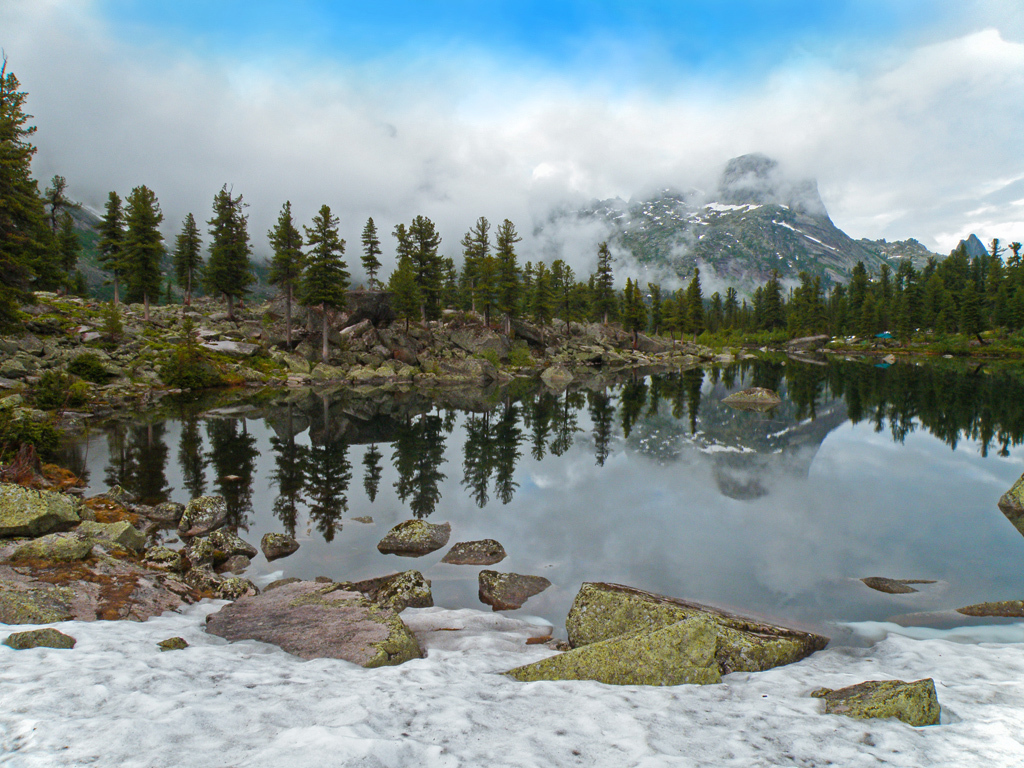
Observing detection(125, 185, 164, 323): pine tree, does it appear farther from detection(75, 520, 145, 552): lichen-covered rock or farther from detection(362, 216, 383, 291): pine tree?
detection(75, 520, 145, 552): lichen-covered rock

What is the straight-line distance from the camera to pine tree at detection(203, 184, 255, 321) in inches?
2363

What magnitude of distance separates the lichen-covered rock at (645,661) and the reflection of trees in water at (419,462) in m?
9.19

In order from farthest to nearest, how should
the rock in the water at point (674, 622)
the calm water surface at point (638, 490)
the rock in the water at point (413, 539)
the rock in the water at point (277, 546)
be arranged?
the rock in the water at point (413, 539) < the rock in the water at point (277, 546) < the calm water surface at point (638, 490) < the rock in the water at point (674, 622)

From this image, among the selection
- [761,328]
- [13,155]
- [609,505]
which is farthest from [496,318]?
[761,328]

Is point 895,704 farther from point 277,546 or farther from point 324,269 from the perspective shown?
point 324,269

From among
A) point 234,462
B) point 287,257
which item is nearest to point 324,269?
point 287,257

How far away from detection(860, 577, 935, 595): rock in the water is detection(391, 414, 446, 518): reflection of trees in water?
35.6 feet

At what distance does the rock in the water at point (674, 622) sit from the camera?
6746mm

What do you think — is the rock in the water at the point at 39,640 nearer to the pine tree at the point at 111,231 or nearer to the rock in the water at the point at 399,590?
the rock in the water at the point at 399,590

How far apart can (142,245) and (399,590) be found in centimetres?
6361

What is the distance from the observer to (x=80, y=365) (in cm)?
3381

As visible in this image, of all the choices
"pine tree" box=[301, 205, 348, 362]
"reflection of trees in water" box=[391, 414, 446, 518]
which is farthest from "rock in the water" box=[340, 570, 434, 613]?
"pine tree" box=[301, 205, 348, 362]

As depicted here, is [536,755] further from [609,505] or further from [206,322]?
[206,322]

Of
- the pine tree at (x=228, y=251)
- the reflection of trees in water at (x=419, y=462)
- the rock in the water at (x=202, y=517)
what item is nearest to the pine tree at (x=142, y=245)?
the pine tree at (x=228, y=251)
